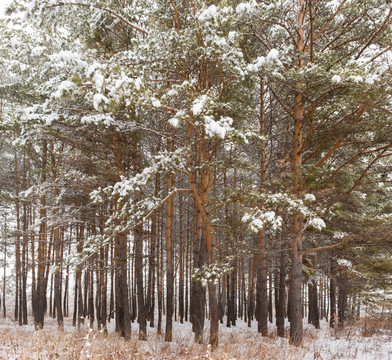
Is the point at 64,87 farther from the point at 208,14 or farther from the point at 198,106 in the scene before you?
the point at 208,14

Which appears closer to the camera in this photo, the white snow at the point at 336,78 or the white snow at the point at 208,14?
the white snow at the point at 336,78

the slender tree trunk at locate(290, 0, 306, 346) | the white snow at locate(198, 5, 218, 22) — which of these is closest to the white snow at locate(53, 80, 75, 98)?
the white snow at locate(198, 5, 218, 22)

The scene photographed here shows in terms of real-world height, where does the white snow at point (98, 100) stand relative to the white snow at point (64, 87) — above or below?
below

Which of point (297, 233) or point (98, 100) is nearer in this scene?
point (98, 100)

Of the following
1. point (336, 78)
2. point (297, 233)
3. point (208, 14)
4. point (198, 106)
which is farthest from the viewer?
point (297, 233)

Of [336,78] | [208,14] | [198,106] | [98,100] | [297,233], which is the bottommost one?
[297,233]

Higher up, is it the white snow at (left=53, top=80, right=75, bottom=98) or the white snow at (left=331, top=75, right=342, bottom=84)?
the white snow at (left=331, top=75, right=342, bottom=84)

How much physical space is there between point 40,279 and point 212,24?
12926 millimetres

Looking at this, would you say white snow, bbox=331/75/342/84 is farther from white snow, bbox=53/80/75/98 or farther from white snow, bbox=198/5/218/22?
white snow, bbox=53/80/75/98

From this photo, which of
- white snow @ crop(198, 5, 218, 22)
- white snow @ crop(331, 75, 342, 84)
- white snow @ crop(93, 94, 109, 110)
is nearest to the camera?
white snow @ crop(93, 94, 109, 110)

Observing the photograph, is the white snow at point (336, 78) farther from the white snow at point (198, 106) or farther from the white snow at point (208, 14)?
the white snow at point (208, 14)

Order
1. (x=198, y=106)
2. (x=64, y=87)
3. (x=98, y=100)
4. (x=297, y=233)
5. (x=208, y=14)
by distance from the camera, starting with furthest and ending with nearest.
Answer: (x=297, y=233) → (x=208, y=14) → (x=198, y=106) → (x=64, y=87) → (x=98, y=100)

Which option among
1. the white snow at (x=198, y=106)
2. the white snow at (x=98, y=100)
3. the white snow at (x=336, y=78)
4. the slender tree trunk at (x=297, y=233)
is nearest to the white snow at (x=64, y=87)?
the white snow at (x=98, y=100)

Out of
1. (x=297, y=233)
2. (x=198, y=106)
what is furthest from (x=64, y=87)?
(x=297, y=233)
